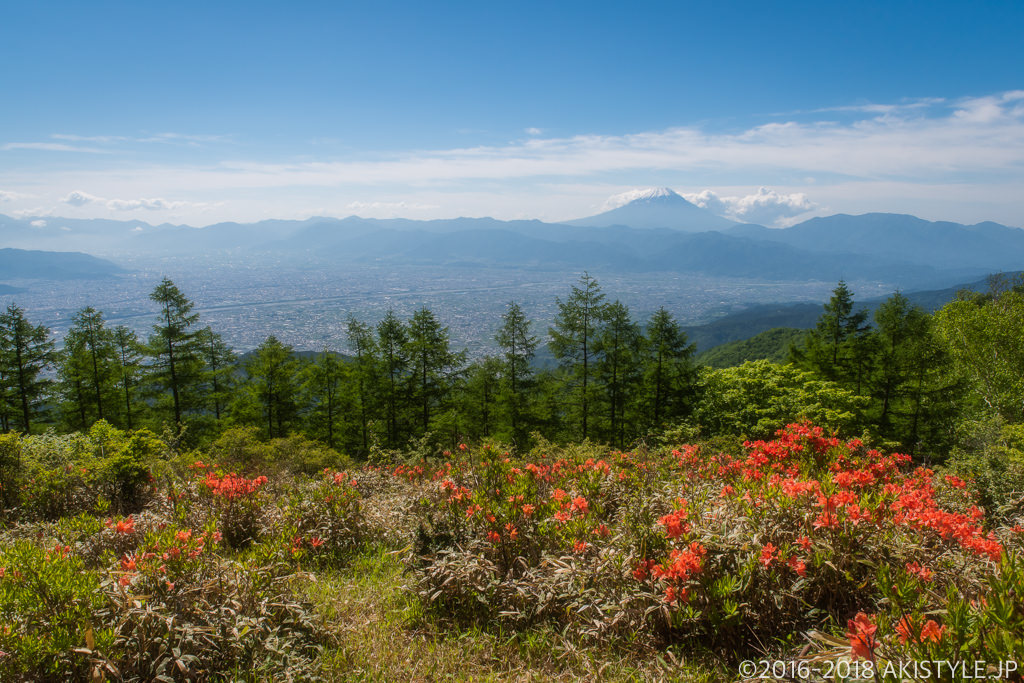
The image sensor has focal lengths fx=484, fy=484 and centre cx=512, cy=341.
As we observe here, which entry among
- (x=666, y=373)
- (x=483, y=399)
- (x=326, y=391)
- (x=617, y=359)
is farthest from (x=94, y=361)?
(x=666, y=373)

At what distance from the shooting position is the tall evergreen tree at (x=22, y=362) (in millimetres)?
20109

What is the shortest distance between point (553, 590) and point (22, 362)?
89.7 feet

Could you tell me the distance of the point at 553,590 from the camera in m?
3.11

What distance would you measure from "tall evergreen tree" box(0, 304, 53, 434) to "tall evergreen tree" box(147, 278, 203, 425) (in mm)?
4047

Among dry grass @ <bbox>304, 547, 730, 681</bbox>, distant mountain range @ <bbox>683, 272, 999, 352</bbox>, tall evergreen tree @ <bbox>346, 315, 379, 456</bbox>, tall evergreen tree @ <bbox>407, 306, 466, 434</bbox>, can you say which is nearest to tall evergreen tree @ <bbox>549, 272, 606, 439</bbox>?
tall evergreen tree @ <bbox>407, 306, 466, 434</bbox>

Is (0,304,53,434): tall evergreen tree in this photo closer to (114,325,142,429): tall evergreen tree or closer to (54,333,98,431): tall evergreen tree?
(54,333,98,431): tall evergreen tree

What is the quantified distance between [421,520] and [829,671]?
2682 millimetres

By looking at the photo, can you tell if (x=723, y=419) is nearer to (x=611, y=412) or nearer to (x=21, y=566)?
(x=611, y=412)

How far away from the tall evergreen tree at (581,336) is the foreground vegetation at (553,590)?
1619cm

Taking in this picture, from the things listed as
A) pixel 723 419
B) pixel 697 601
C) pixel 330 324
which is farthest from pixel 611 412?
pixel 330 324

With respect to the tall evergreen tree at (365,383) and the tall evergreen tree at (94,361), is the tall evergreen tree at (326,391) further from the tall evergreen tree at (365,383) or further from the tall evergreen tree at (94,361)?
the tall evergreen tree at (94,361)

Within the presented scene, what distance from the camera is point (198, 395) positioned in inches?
940

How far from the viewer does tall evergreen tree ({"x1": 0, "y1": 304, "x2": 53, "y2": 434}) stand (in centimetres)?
2011

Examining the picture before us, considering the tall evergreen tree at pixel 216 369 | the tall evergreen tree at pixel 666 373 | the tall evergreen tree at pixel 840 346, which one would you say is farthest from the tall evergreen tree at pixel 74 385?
the tall evergreen tree at pixel 840 346
